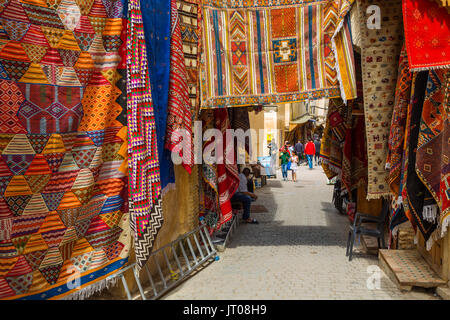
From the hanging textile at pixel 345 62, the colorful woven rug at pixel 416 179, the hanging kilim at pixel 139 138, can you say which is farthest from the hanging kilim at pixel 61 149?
the colorful woven rug at pixel 416 179

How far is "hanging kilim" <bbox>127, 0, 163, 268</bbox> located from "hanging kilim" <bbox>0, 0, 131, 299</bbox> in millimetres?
117

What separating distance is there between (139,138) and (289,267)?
2755 mm

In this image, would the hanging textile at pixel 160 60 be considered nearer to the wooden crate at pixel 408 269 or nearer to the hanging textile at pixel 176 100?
the hanging textile at pixel 176 100

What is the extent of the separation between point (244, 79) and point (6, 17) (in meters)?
2.77

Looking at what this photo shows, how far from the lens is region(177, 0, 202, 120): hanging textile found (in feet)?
14.8

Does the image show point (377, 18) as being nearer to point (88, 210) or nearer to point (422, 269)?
point (422, 269)

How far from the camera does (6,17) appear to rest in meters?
2.57

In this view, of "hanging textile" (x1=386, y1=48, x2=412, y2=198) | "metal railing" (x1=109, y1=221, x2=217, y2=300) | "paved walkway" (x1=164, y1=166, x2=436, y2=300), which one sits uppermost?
"hanging textile" (x1=386, y1=48, x2=412, y2=198)

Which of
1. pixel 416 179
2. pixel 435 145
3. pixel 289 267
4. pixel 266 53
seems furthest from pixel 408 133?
pixel 289 267

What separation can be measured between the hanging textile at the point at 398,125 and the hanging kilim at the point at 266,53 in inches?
28.5

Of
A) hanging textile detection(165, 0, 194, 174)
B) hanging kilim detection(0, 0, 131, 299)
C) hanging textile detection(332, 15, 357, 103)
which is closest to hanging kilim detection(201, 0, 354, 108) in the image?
hanging textile detection(332, 15, 357, 103)

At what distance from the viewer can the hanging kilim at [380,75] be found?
4090mm

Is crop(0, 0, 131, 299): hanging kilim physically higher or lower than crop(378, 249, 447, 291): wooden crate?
higher

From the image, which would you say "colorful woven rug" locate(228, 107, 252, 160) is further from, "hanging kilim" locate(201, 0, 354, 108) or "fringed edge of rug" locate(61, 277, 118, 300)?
"fringed edge of rug" locate(61, 277, 118, 300)
